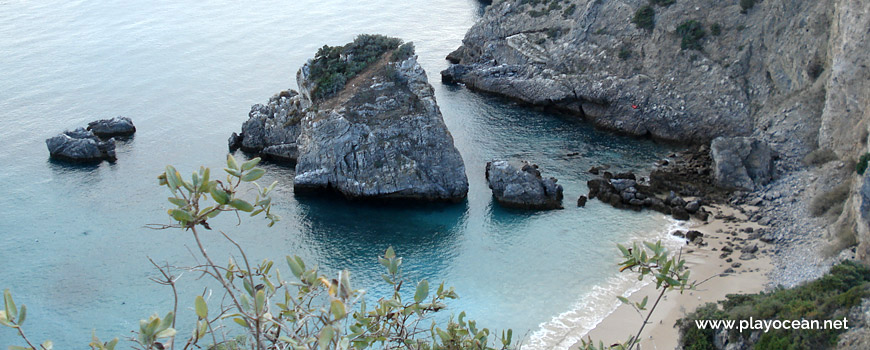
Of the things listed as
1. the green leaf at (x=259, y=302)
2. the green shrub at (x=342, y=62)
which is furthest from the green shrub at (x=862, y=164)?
the green leaf at (x=259, y=302)

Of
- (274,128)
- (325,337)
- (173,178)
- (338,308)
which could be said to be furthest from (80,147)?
(338,308)

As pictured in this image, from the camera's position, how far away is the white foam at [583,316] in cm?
3484

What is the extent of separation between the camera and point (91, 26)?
3538 inches

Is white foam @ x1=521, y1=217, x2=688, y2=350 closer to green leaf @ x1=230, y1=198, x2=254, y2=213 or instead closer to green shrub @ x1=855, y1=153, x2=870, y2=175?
green shrub @ x1=855, y1=153, x2=870, y2=175

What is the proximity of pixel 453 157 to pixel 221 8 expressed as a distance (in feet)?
208

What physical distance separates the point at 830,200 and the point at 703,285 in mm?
10522

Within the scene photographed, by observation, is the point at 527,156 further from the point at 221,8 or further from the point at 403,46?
the point at 221,8

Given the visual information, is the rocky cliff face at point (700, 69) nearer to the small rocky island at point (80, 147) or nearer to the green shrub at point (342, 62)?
the green shrub at point (342, 62)

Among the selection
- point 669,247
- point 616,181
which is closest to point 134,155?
point 616,181

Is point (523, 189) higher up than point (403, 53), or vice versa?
point (403, 53)

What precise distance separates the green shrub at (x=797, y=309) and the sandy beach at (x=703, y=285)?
2514mm

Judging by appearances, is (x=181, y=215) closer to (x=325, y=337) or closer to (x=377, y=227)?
(x=325, y=337)

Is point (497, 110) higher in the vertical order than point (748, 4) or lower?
lower

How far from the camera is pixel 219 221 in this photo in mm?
48688
